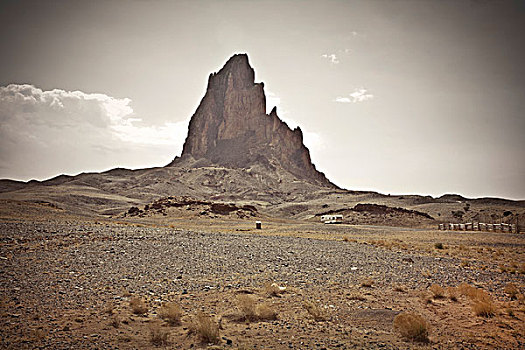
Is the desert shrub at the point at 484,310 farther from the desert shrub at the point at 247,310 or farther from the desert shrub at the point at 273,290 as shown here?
the desert shrub at the point at 247,310

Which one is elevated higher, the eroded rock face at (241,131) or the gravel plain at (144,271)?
Result: the eroded rock face at (241,131)

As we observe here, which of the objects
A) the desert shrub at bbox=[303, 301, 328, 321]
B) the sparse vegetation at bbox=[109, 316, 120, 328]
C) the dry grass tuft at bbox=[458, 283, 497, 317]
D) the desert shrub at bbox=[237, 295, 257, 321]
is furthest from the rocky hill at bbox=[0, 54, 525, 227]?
the dry grass tuft at bbox=[458, 283, 497, 317]

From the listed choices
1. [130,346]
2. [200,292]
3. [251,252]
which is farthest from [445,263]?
[130,346]

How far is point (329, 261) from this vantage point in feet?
48.4

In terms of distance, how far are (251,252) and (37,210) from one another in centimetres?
2550

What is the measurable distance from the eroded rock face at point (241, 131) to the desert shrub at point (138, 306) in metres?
150

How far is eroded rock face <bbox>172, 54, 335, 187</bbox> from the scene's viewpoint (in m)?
167

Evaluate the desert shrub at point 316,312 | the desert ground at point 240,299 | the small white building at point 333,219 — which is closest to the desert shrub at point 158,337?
the desert ground at point 240,299

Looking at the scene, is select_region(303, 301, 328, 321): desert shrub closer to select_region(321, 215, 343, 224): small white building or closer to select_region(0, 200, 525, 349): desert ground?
select_region(0, 200, 525, 349): desert ground

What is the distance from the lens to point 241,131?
6959 inches

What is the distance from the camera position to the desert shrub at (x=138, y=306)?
290 inches

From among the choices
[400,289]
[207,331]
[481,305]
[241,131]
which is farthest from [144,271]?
[241,131]

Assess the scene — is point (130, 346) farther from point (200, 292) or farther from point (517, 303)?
point (517, 303)

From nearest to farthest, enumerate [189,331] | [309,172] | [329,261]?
1. [189,331]
2. [329,261]
3. [309,172]
